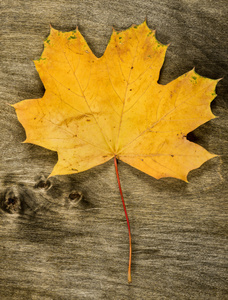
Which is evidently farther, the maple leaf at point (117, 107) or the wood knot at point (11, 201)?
the wood knot at point (11, 201)

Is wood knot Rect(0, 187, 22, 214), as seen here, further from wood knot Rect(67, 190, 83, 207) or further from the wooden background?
wood knot Rect(67, 190, 83, 207)

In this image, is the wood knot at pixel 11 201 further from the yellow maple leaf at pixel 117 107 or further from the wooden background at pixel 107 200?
the yellow maple leaf at pixel 117 107

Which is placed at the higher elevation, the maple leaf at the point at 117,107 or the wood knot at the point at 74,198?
the maple leaf at the point at 117,107

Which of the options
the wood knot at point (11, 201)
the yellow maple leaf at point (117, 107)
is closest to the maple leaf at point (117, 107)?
the yellow maple leaf at point (117, 107)

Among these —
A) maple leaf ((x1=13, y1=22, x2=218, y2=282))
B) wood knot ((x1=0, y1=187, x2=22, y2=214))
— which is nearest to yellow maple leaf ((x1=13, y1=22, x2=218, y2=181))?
maple leaf ((x1=13, y1=22, x2=218, y2=282))

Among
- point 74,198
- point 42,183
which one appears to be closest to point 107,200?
point 74,198

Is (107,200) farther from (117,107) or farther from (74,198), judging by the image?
(117,107)

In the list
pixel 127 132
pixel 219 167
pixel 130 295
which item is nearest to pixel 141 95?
pixel 127 132
